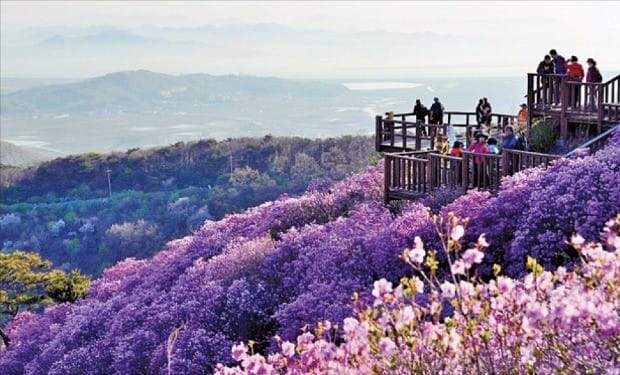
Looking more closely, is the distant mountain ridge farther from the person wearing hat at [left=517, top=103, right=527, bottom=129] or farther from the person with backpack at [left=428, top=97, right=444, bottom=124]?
the person wearing hat at [left=517, top=103, right=527, bottom=129]

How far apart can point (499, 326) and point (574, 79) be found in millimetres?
13482

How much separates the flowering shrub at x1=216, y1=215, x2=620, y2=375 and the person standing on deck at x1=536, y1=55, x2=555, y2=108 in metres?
13.3

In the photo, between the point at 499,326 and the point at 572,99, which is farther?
the point at 572,99

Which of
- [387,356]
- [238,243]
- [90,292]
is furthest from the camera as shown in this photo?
[90,292]

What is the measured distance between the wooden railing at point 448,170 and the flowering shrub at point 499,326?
26.9 feet

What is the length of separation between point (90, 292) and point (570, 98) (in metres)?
11.4

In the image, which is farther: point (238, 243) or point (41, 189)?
point (41, 189)

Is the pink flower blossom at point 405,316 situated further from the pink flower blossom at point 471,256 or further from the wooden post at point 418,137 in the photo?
the wooden post at point 418,137

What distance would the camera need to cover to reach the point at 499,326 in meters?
5.76

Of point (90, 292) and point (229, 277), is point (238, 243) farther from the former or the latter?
point (90, 292)

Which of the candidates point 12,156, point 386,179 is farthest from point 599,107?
point 12,156

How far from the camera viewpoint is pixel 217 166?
115625 mm

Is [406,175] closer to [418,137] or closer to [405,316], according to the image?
[418,137]

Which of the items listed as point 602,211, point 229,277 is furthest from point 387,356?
point 229,277
